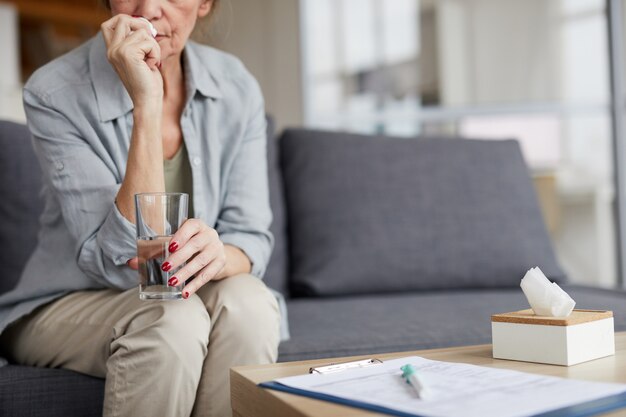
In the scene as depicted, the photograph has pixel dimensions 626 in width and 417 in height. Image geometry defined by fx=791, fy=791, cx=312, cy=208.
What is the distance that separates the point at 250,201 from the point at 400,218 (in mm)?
654

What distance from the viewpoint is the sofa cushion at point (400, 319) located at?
1.50m

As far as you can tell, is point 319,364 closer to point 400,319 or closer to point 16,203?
point 400,319

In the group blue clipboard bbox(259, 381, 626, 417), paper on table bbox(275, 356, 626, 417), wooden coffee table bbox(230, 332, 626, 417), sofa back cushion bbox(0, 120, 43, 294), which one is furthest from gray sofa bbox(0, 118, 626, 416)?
blue clipboard bbox(259, 381, 626, 417)

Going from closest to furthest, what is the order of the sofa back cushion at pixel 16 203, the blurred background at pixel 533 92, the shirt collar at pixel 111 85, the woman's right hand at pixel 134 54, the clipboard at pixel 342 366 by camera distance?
1. the clipboard at pixel 342 366
2. the woman's right hand at pixel 134 54
3. the shirt collar at pixel 111 85
4. the sofa back cushion at pixel 16 203
5. the blurred background at pixel 533 92

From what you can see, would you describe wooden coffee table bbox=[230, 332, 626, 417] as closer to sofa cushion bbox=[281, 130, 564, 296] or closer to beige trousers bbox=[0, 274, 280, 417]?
beige trousers bbox=[0, 274, 280, 417]

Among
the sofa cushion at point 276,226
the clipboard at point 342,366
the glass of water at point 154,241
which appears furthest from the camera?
the sofa cushion at point 276,226

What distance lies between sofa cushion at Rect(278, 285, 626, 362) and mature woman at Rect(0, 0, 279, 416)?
194mm

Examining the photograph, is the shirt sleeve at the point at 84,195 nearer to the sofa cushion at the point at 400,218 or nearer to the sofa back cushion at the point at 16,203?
the sofa back cushion at the point at 16,203

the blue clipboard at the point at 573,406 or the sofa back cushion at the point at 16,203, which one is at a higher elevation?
the sofa back cushion at the point at 16,203

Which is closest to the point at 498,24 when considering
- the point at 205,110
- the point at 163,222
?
the point at 205,110

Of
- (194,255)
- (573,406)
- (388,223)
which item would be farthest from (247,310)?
(388,223)

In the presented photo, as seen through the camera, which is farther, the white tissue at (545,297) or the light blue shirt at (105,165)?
the light blue shirt at (105,165)

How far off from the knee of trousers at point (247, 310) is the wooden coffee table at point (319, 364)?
211mm

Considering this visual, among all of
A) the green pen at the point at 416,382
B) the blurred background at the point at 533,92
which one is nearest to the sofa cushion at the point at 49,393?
the green pen at the point at 416,382
